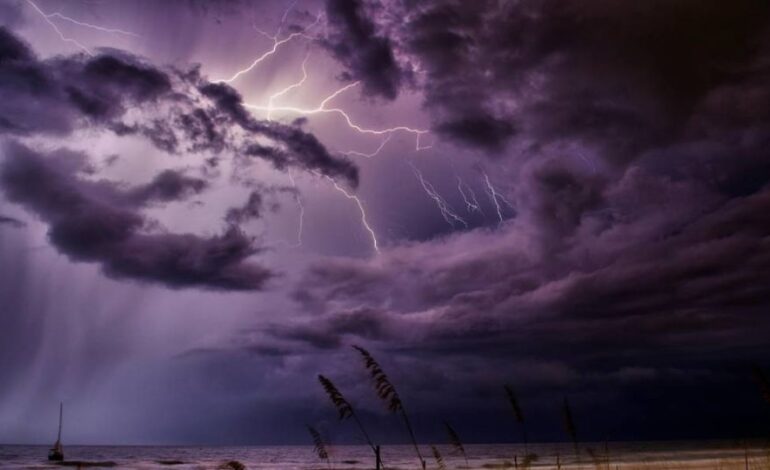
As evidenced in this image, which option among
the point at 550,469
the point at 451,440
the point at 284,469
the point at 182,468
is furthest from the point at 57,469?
the point at 451,440

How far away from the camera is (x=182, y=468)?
79062mm

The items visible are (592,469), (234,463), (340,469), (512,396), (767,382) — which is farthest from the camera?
(340,469)

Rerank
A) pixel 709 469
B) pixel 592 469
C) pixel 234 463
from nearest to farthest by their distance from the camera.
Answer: pixel 234 463
pixel 709 469
pixel 592 469

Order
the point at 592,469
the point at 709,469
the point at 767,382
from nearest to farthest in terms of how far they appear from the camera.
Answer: the point at 767,382 < the point at 709,469 < the point at 592,469

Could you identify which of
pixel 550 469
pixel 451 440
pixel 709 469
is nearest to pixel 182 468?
pixel 550 469

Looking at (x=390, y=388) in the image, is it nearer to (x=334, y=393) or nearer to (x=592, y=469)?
(x=334, y=393)

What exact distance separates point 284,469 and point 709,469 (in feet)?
156

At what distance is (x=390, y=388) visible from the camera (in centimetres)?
733

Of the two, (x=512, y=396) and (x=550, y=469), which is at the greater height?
(x=512, y=396)

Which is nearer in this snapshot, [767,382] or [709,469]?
[767,382]

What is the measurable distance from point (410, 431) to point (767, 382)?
15.1ft

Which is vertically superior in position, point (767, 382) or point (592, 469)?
point (767, 382)

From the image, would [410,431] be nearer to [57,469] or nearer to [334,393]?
[334,393]

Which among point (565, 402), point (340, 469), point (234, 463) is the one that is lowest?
point (340, 469)
